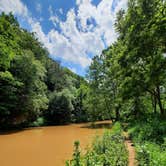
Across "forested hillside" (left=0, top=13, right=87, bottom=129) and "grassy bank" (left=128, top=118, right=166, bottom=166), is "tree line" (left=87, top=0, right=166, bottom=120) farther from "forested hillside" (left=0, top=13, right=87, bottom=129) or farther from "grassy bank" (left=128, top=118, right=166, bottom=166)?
"forested hillside" (left=0, top=13, right=87, bottom=129)

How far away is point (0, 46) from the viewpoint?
945 cm

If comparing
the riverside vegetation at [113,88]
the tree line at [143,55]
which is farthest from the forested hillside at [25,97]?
the tree line at [143,55]

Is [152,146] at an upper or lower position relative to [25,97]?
lower

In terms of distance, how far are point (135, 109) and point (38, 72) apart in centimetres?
1257

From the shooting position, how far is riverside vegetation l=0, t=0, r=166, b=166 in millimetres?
7895

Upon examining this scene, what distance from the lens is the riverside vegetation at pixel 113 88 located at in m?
7.89

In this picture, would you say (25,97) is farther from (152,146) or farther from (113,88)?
(152,146)

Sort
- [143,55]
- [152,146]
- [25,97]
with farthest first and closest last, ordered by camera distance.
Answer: [25,97], [143,55], [152,146]

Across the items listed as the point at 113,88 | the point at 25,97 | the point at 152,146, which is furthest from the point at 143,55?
the point at 25,97

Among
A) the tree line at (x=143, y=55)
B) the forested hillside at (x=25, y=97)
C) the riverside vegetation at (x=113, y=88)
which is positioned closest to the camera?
the riverside vegetation at (x=113, y=88)

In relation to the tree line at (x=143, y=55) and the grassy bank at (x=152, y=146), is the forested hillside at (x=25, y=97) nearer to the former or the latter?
the tree line at (x=143, y=55)

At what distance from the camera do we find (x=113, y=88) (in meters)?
27.6

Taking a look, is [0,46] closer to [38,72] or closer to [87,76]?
[38,72]

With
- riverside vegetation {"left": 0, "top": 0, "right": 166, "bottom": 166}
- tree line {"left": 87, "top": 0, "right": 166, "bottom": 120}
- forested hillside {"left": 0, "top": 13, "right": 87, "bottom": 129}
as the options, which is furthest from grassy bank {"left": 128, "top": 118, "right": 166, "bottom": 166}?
forested hillside {"left": 0, "top": 13, "right": 87, "bottom": 129}
